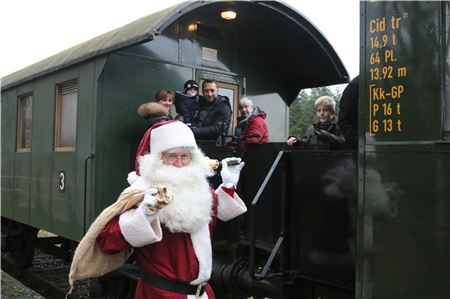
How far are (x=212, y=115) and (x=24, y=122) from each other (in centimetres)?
400

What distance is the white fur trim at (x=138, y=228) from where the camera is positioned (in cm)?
258

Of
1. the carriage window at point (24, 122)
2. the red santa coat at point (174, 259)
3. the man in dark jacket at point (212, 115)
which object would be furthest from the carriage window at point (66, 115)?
the red santa coat at point (174, 259)

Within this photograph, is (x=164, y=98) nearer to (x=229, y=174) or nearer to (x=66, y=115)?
(x=66, y=115)

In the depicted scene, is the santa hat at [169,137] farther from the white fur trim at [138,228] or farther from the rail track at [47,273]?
the rail track at [47,273]

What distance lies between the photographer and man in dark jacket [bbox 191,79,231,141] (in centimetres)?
519

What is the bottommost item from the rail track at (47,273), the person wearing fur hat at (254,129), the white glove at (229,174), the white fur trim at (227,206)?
the rail track at (47,273)

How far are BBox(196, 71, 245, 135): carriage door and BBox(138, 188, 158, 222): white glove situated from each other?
3676 millimetres

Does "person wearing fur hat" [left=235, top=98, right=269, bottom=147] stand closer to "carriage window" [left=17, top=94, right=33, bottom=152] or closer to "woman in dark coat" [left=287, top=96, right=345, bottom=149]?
"woman in dark coat" [left=287, top=96, right=345, bottom=149]

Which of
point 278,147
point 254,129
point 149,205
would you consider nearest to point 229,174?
point 149,205

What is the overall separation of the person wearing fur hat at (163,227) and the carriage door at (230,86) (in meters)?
3.29

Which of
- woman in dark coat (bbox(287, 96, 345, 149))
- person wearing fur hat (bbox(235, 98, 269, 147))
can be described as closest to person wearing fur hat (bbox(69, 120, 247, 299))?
woman in dark coat (bbox(287, 96, 345, 149))

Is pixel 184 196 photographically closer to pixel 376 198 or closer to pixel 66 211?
pixel 376 198

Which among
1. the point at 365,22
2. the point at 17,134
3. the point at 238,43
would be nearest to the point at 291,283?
the point at 365,22

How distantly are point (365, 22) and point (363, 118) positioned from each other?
607 millimetres
